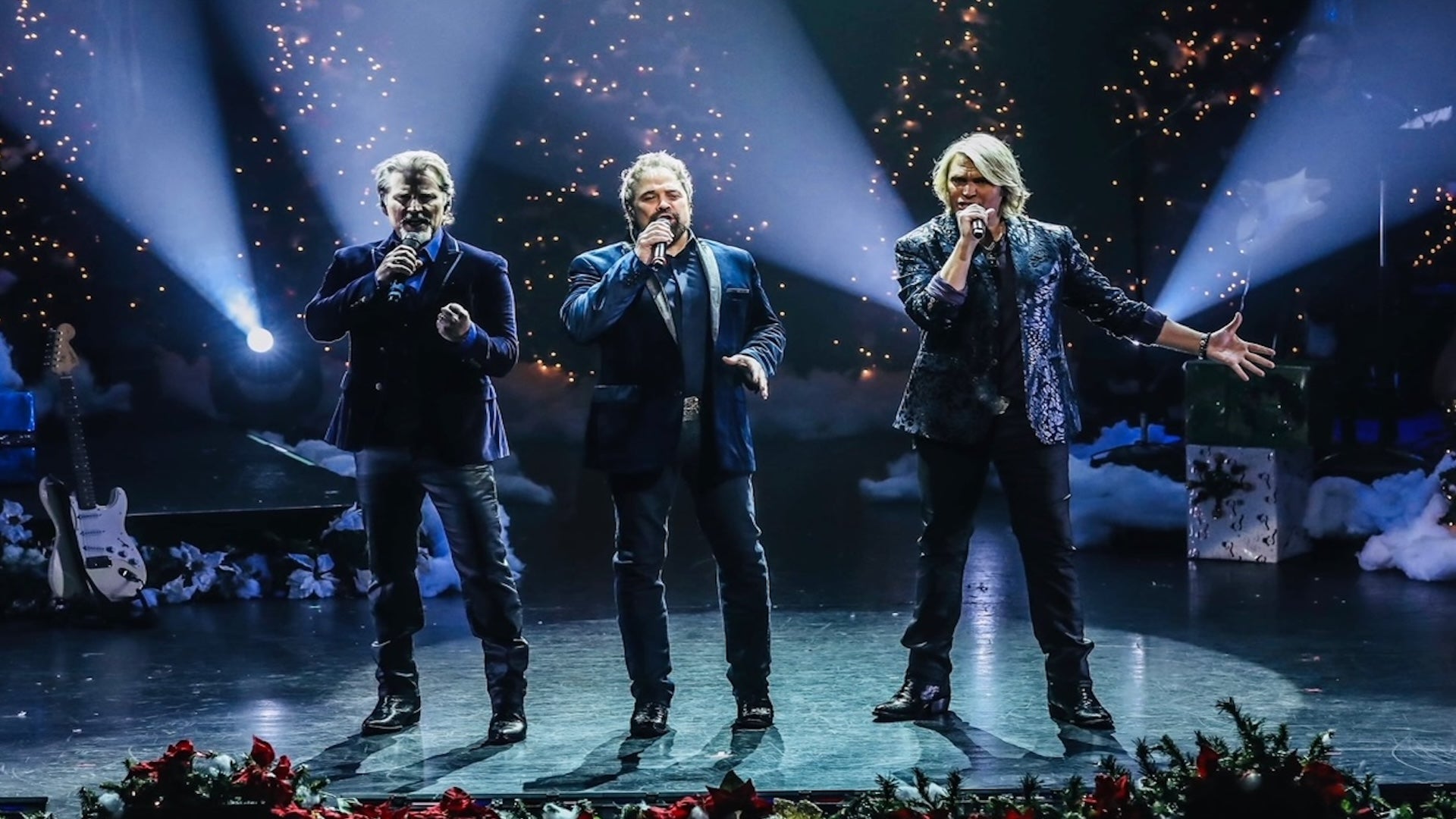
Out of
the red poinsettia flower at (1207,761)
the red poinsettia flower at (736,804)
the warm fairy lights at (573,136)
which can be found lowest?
the red poinsettia flower at (736,804)

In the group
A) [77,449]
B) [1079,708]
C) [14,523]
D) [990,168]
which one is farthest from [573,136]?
[1079,708]

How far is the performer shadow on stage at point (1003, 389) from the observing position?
4.11 metres

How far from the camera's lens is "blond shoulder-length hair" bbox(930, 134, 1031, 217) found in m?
4.10

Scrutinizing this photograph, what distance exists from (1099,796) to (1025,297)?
1.58m

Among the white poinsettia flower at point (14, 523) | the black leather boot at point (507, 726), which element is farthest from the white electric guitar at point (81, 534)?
the black leather boot at point (507, 726)

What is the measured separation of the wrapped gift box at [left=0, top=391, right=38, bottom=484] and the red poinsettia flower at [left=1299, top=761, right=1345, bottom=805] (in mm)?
5196

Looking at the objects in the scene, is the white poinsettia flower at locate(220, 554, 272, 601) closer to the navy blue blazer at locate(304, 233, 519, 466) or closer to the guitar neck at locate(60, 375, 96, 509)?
the guitar neck at locate(60, 375, 96, 509)

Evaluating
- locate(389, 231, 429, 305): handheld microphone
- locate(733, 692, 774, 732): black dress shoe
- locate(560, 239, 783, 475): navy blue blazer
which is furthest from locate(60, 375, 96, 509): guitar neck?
locate(733, 692, 774, 732): black dress shoe

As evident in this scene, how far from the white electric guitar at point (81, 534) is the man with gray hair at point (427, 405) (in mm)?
2105

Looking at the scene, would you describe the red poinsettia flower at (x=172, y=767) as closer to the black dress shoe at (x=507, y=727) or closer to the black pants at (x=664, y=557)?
the black dress shoe at (x=507, y=727)

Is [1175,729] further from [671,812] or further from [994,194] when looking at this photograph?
[671,812]

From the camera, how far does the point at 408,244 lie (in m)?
3.99

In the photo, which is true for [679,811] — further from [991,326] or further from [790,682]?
[790,682]

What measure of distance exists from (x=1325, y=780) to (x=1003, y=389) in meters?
1.60
